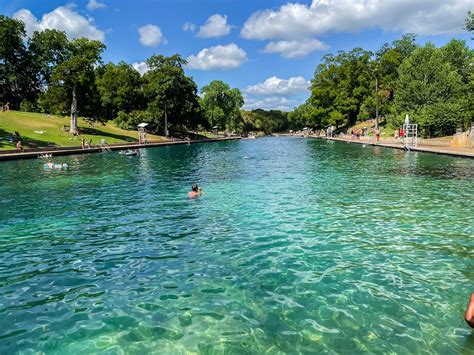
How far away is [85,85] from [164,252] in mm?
66900

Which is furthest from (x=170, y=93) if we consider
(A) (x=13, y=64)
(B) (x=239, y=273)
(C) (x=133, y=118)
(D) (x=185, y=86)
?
(B) (x=239, y=273)

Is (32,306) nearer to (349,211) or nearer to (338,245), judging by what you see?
(338,245)

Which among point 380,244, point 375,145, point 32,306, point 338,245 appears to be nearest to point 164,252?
point 32,306

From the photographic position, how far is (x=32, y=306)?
332 inches

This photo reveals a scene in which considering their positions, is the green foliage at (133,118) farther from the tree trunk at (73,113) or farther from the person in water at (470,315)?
the person in water at (470,315)

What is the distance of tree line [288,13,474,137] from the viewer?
5972 centimetres

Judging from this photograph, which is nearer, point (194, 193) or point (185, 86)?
point (194, 193)

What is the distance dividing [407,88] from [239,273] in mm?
63757

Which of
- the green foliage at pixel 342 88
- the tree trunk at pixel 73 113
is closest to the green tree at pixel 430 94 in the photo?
the green foliage at pixel 342 88

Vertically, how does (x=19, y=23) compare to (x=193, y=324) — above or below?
above

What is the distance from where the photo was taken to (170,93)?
101 metres

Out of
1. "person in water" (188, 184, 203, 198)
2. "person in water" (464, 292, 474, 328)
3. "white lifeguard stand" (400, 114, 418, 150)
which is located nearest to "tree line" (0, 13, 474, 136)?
"white lifeguard stand" (400, 114, 418, 150)

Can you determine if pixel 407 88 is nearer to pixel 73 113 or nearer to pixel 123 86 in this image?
pixel 73 113

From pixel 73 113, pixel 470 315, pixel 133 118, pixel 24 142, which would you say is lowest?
pixel 470 315
